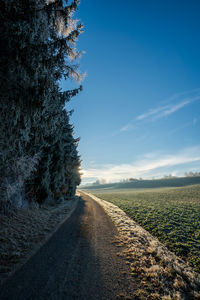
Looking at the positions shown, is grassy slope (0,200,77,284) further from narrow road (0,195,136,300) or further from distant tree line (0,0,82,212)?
distant tree line (0,0,82,212)

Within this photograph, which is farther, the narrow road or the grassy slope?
the grassy slope

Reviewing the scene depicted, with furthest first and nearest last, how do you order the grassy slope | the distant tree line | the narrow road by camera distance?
the distant tree line < the grassy slope < the narrow road

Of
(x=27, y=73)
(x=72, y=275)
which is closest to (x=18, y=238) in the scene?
(x=72, y=275)

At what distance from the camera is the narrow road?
3135mm

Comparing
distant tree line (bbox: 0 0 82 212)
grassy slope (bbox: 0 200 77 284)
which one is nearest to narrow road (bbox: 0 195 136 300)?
grassy slope (bbox: 0 200 77 284)


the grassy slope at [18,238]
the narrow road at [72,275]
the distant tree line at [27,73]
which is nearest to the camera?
the narrow road at [72,275]

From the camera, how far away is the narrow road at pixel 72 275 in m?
3.13

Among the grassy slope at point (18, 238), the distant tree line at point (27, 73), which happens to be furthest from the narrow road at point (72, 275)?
the distant tree line at point (27, 73)

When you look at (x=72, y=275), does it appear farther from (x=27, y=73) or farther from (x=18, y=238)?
(x=27, y=73)

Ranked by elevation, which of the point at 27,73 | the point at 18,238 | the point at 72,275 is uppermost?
the point at 27,73

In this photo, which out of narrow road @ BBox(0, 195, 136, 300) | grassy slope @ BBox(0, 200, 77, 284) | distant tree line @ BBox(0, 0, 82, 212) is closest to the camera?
narrow road @ BBox(0, 195, 136, 300)

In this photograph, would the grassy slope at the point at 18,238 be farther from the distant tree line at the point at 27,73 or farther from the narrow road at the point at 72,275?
the distant tree line at the point at 27,73

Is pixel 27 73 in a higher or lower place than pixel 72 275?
higher

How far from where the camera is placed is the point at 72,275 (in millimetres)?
3777
